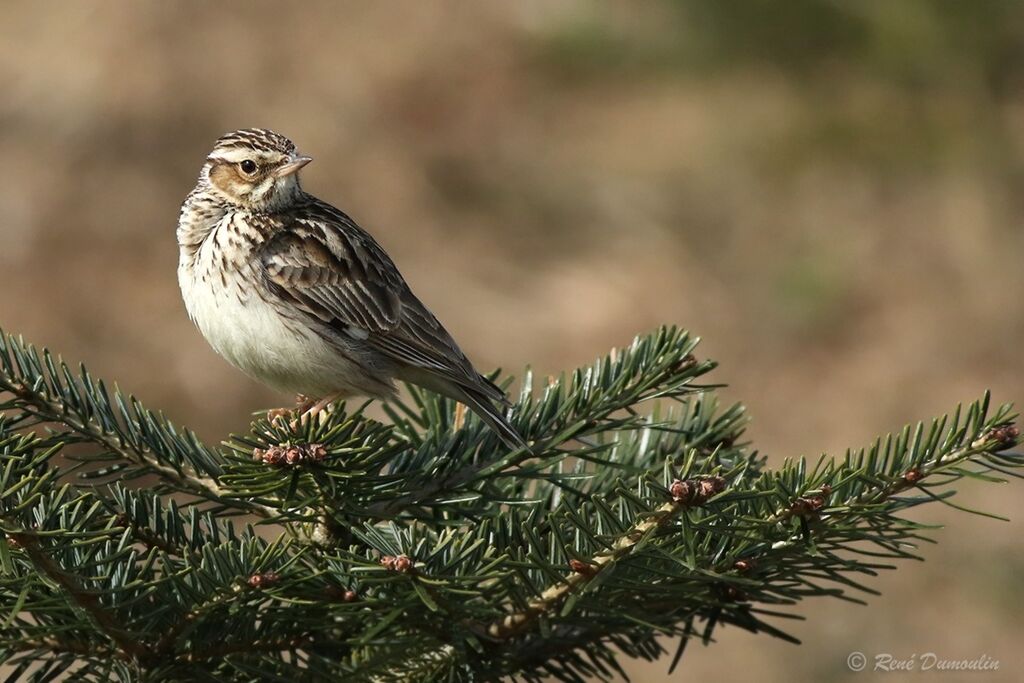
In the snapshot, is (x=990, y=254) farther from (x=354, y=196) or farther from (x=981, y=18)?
(x=354, y=196)

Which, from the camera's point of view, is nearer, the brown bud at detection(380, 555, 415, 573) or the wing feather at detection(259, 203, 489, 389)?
the brown bud at detection(380, 555, 415, 573)

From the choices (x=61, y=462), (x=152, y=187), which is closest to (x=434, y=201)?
(x=152, y=187)

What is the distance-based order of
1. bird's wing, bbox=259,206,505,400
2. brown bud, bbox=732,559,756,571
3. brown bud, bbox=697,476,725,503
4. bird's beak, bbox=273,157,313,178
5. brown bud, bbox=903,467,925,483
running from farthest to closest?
bird's beak, bbox=273,157,313,178
bird's wing, bbox=259,206,505,400
brown bud, bbox=732,559,756,571
brown bud, bbox=903,467,925,483
brown bud, bbox=697,476,725,503

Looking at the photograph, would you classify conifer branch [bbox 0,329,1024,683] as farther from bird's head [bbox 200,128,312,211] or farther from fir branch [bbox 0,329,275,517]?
bird's head [bbox 200,128,312,211]

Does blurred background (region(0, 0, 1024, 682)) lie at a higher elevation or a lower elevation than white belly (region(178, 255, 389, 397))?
higher

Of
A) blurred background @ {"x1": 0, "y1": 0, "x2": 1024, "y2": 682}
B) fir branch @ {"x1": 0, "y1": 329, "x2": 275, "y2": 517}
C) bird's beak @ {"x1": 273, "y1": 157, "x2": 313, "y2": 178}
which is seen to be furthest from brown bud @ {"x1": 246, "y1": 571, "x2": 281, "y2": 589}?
blurred background @ {"x1": 0, "y1": 0, "x2": 1024, "y2": 682}
